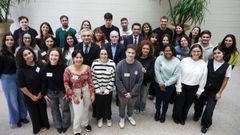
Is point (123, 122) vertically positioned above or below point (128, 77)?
below

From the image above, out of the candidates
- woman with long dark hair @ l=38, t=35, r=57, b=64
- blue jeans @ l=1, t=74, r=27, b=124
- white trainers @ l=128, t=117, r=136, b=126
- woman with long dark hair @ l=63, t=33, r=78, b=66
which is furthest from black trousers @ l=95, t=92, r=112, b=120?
blue jeans @ l=1, t=74, r=27, b=124

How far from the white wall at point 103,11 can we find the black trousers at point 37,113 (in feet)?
9.01

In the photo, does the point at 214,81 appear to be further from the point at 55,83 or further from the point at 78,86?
the point at 55,83

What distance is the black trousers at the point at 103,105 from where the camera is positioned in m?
3.13

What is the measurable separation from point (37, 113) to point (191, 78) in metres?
2.07

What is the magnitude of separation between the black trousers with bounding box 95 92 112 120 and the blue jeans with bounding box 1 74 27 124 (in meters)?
1.02

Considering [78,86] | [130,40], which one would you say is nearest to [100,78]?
[78,86]

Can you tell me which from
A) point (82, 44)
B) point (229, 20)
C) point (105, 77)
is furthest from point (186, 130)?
point (229, 20)

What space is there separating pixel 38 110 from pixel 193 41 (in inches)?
104

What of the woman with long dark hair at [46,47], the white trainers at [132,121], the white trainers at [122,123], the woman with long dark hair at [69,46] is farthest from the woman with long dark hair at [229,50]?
the woman with long dark hair at [46,47]

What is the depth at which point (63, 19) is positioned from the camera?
382 centimetres

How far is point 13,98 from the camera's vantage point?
3.02 m

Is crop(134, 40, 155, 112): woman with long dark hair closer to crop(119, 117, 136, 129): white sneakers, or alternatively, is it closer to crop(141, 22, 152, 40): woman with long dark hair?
crop(119, 117, 136, 129): white sneakers

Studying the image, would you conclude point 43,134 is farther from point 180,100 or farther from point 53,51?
point 180,100
